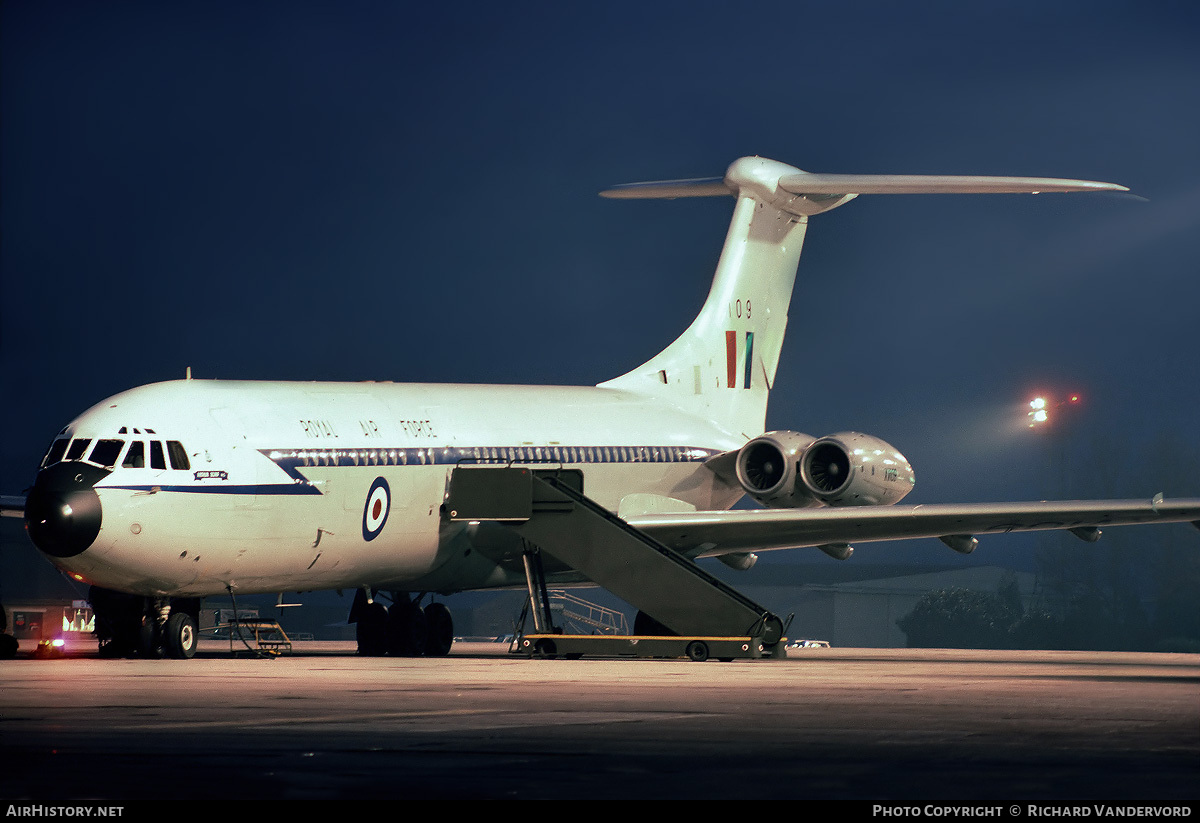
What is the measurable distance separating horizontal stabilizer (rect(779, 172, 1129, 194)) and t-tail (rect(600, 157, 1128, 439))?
71 millimetres

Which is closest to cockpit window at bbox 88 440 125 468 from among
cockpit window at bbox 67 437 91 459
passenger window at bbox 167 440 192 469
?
cockpit window at bbox 67 437 91 459

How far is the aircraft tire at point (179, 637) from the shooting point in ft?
87.8

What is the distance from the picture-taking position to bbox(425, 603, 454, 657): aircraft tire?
3288 centimetres

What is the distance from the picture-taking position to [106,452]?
1003 inches

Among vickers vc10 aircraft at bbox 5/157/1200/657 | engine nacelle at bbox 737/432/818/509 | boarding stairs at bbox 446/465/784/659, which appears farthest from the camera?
engine nacelle at bbox 737/432/818/509

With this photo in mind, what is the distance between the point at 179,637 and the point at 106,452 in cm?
323

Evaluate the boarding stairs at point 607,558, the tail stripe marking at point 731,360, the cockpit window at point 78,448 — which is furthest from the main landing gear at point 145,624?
the tail stripe marking at point 731,360

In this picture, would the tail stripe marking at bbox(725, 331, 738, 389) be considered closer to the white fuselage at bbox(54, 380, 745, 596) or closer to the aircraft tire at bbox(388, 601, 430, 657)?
the white fuselage at bbox(54, 380, 745, 596)

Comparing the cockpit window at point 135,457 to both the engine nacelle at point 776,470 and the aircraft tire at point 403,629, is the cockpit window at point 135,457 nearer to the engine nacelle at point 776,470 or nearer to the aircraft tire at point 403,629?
the aircraft tire at point 403,629

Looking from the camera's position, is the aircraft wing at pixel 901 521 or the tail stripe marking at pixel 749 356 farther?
the tail stripe marking at pixel 749 356

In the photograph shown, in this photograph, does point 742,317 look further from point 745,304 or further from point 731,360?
point 731,360

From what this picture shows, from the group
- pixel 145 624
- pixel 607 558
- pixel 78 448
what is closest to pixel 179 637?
pixel 145 624

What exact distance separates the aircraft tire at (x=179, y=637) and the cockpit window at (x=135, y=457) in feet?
9.10

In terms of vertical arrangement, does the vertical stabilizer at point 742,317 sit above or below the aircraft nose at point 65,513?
above
